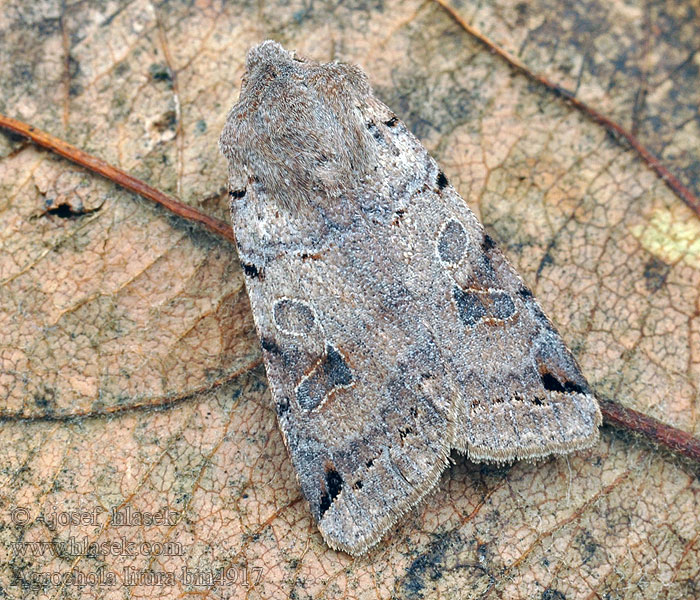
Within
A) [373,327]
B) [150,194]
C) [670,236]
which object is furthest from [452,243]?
[150,194]

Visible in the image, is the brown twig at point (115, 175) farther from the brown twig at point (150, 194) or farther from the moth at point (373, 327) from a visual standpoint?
the moth at point (373, 327)

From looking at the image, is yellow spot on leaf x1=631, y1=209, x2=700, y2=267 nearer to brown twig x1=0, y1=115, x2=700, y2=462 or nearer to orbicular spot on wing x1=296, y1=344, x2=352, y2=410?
brown twig x1=0, y1=115, x2=700, y2=462

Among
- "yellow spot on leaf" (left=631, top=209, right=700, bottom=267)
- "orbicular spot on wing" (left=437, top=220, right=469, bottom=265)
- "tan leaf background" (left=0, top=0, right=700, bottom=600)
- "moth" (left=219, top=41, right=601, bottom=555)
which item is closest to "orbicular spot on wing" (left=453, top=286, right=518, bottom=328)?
"moth" (left=219, top=41, right=601, bottom=555)

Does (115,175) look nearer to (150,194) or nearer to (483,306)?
(150,194)

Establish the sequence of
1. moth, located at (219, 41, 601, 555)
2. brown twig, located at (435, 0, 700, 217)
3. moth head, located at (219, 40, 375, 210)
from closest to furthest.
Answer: moth, located at (219, 41, 601, 555)
moth head, located at (219, 40, 375, 210)
brown twig, located at (435, 0, 700, 217)

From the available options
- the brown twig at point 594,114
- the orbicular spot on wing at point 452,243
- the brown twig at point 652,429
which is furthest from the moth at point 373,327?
the brown twig at point 594,114

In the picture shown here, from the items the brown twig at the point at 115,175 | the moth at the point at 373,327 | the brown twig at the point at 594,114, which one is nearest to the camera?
the moth at the point at 373,327

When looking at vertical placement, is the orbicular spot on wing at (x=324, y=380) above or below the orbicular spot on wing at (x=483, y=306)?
below
